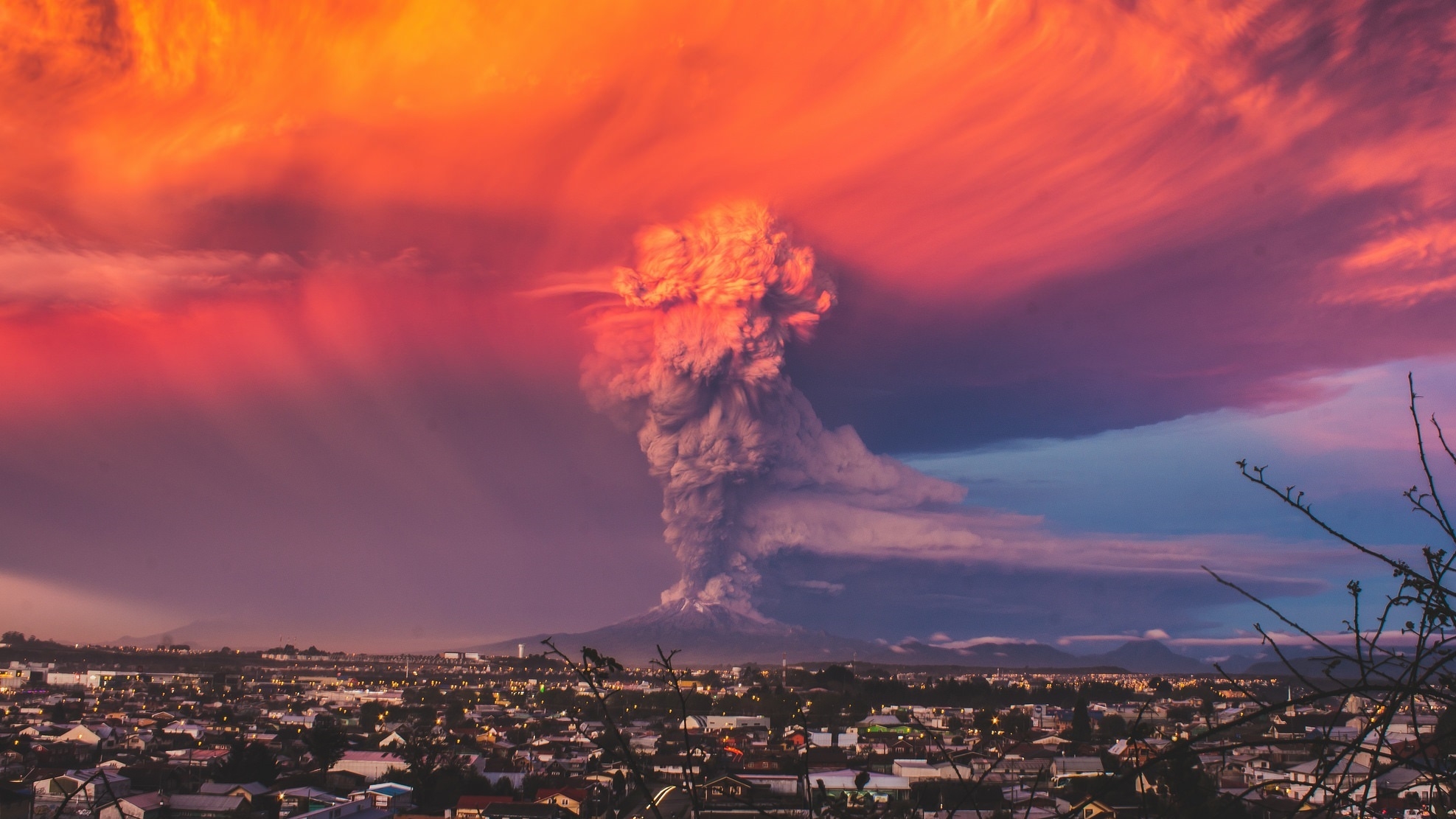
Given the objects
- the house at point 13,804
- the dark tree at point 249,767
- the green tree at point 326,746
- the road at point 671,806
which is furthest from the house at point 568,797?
the road at point 671,806

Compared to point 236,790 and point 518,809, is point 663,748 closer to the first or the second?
point 518,809

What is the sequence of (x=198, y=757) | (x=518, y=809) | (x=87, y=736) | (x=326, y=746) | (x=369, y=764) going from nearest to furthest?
1. (x=518, y=809)
2. (x=198, y=757)
3. (x=326, y=746)
4. (x=369, y=764)
5. (x=87, y=736)

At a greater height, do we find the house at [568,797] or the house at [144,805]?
the house at [568,797]

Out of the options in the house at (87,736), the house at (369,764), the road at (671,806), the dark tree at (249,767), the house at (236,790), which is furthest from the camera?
the house at (87,736)

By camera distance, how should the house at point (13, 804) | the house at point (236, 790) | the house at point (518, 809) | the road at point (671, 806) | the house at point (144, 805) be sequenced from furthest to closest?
the house at point (236, 790) < the house at point (144, 805) < the house at point (13, 804) < the house at point (518, 809) < the road at point (671, 806)

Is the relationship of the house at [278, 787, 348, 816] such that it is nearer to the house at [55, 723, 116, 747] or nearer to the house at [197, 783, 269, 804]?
the house at [197, 783, 269, 804]

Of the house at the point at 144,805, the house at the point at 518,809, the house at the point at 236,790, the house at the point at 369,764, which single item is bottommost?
the house at the point at 369,764

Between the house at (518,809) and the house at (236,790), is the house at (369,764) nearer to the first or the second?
the house at (236,790)

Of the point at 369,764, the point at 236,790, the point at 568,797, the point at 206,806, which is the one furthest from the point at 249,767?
the point at 568,797

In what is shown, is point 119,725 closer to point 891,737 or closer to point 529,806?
point 891,737

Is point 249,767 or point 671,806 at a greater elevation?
point 671,806

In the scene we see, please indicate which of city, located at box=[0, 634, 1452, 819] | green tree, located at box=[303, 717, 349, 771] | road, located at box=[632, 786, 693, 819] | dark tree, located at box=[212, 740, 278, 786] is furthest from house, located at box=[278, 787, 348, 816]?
road, located at box=[632, 786, 693, 819]

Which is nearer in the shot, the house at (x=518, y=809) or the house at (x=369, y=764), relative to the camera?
the house at (x=518, y=809)
